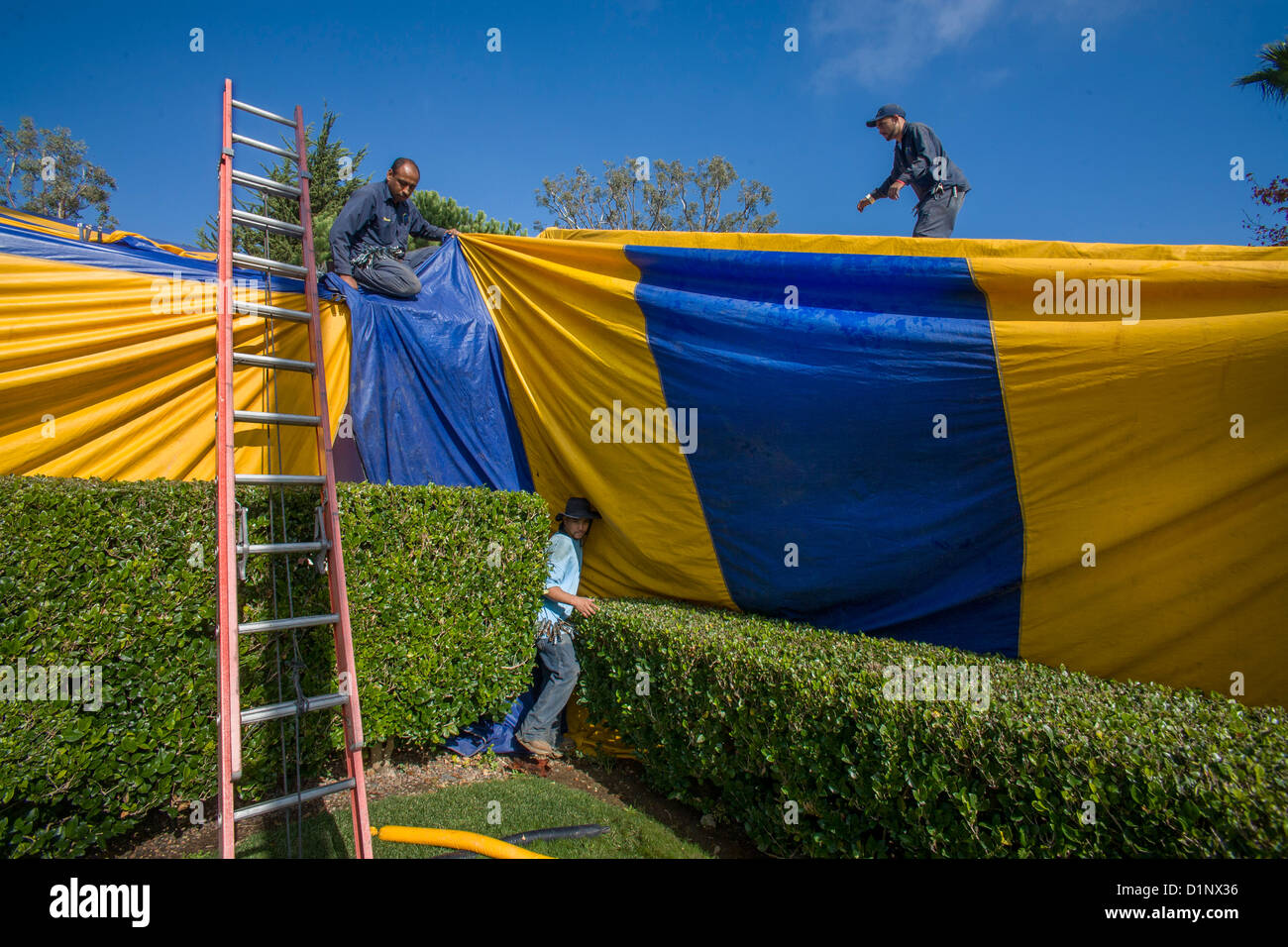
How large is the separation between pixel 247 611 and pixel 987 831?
136 inches

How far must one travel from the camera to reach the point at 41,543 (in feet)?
9.99

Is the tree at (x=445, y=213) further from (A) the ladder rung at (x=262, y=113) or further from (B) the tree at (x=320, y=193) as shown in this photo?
(A) the ladder rung at (x=262, y=113)

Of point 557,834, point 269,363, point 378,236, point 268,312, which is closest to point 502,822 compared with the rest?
point 557,834

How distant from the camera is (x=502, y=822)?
3912 millimetres

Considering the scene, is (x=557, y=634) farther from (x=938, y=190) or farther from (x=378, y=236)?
(x=938, y=190)

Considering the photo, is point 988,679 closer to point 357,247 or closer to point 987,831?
point 987,831

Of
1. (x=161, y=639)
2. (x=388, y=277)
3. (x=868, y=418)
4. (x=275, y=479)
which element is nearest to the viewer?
(x=275, y=479)

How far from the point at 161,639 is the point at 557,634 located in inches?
96.3

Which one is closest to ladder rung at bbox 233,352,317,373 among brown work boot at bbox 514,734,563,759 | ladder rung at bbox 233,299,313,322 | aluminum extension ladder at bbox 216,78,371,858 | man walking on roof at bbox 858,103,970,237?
aluminum extension ladder at bbox 216,78,371,858

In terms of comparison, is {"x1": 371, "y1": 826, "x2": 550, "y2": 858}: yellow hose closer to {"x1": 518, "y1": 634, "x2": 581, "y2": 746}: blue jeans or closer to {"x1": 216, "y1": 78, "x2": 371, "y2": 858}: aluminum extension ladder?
{"x1": 216, "y1": 78, "x2": 371, "y2": 858}: aluminum extension ladder

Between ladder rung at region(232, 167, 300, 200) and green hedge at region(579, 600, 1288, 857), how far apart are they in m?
3.13
